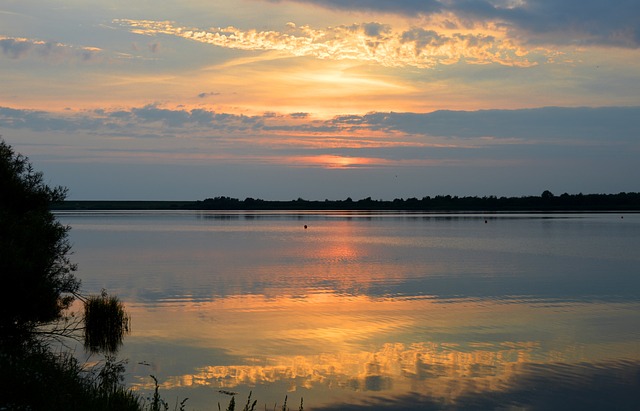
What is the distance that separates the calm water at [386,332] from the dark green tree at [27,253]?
10.9 ft

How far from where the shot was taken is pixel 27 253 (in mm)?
18172

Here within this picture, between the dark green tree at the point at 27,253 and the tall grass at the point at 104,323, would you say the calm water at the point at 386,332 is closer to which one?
the tall grass at the point at 104,323

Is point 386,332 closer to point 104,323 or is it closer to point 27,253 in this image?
point 104,323

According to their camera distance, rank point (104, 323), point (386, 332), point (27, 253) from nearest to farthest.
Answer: point (27, 253) → point (104, 323) → point (386, 332)

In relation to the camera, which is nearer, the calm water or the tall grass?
the calm water

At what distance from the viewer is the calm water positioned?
17.9 m

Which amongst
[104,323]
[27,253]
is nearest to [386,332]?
[104,323]

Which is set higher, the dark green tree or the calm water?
the dark green tree

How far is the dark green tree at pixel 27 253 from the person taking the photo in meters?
16.9

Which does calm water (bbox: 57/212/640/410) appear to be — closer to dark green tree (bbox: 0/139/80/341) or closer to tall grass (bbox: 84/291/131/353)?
tall grass (bbox: 84/291/131/353)

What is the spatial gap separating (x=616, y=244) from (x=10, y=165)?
2624 inches

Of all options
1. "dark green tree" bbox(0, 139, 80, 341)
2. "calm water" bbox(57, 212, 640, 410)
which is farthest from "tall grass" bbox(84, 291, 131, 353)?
"dark green tree" bbox(0, 139, 80, 341)

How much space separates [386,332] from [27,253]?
13523mm

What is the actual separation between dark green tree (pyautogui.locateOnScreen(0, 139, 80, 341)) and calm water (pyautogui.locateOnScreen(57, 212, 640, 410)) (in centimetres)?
333
